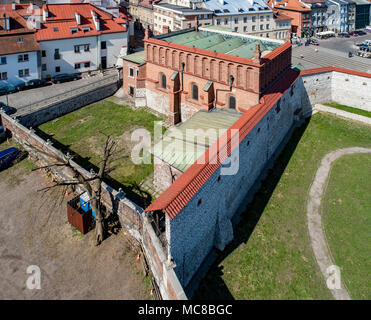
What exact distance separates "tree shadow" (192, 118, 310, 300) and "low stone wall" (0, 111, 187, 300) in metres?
3.66

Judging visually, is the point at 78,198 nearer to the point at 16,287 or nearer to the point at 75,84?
the point at 16,287

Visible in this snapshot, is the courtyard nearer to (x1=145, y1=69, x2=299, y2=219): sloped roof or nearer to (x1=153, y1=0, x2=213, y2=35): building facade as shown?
(x1=145, y1=69, x2=299, y2=219): sloped roof

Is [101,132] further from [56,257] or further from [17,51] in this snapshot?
[17,51]

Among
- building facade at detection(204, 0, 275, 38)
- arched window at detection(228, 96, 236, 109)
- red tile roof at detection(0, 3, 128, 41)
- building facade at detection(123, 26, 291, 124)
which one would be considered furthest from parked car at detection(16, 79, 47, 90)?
building facade at detection(204, 0, 275, 38)

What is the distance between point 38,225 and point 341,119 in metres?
39.6

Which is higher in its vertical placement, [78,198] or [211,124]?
[211,124]

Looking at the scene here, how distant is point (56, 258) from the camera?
2608 cm

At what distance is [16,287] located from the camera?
78.4 ft

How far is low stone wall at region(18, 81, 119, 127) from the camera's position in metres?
43.1

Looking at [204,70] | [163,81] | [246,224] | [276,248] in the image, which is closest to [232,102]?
[204,70]

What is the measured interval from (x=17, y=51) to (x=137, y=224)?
37.8 metres
